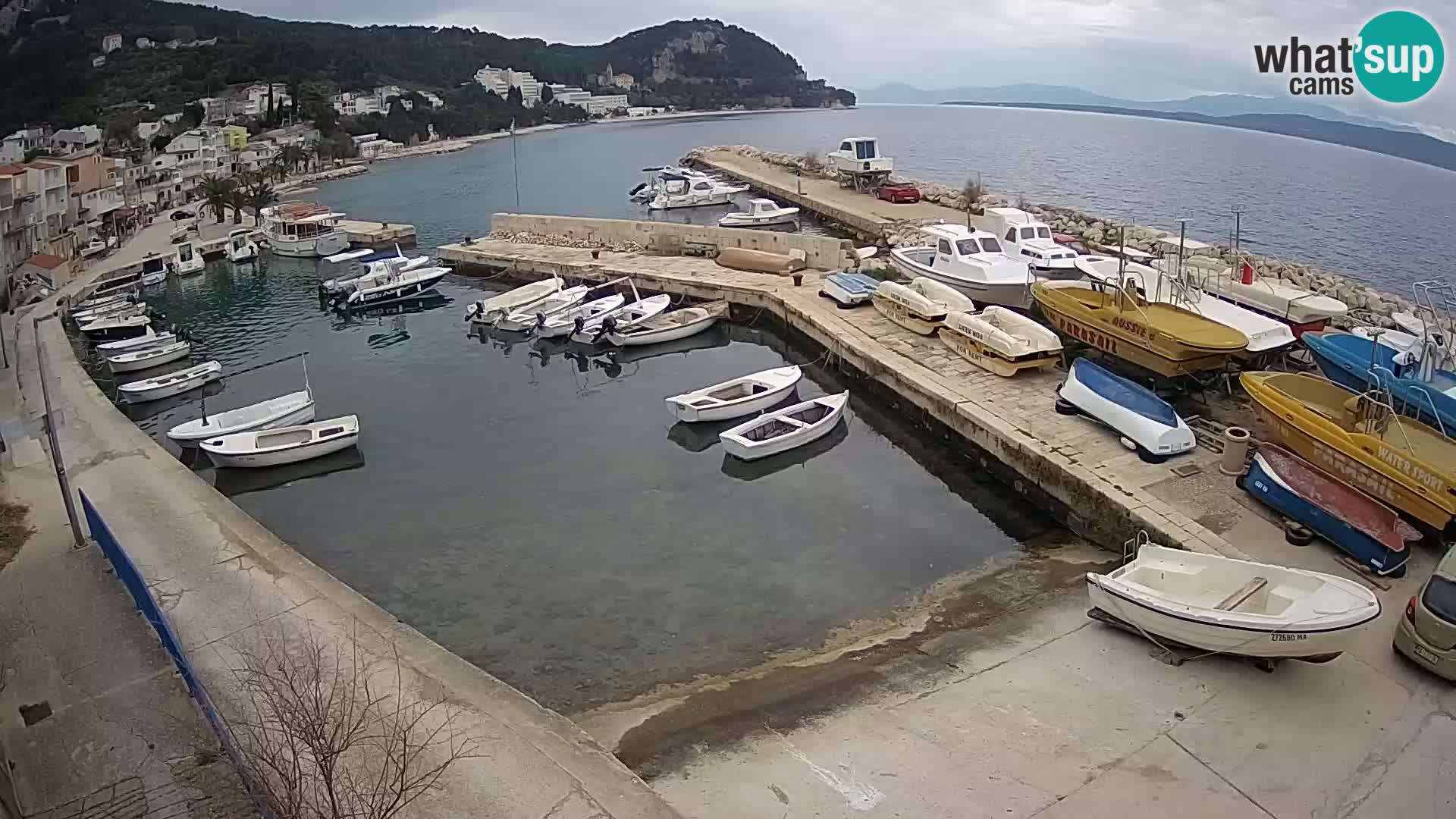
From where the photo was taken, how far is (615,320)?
79.1 ft

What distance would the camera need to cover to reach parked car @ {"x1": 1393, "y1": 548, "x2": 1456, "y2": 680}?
8586 millimetres

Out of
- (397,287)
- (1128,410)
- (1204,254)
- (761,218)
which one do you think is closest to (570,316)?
(397,287)

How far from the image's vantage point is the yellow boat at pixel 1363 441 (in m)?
10.9

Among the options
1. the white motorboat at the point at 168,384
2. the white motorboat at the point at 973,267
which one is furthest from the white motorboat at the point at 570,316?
the white motorboat at the point at 973,267

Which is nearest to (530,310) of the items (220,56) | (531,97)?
(220,56)

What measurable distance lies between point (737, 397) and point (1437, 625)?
12.5 metres

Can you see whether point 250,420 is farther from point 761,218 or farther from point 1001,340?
point 761,218

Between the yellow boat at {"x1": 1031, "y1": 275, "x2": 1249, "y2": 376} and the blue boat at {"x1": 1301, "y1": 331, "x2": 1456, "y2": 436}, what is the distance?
50.5 inches

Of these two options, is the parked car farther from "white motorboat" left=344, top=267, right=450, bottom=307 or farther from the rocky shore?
"white motorboat" left=344, top=267, right=450, bottom=307

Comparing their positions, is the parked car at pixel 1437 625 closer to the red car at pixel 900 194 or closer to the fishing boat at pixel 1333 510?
the fishing boat at pixel 1333 510

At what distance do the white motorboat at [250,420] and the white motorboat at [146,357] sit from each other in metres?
5.21

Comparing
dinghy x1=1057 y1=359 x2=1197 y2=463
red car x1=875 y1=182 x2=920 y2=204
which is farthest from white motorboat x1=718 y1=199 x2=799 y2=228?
dinghy x1=1057 y1=359 x2=1197 y2=463

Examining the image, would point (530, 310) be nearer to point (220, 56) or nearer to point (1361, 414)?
point (1361, 414)

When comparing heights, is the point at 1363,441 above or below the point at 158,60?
below
